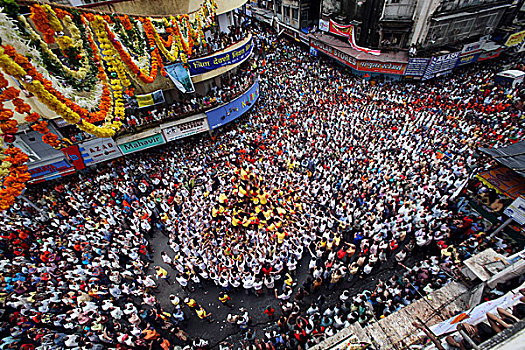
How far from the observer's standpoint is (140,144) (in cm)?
1435

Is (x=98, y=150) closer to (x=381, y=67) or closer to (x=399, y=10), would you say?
(x=381, y=67)

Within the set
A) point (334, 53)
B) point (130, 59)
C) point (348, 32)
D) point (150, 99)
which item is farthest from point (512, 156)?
point (334, 53)

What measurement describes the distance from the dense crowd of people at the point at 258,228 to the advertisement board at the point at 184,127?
91 cm

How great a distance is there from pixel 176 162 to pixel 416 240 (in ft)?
45.8

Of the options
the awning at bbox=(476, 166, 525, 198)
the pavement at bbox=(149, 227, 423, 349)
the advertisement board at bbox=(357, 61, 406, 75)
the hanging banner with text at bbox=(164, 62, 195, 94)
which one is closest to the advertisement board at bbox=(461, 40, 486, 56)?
the advertisement board at bbox=(357, 61, 406, 75)

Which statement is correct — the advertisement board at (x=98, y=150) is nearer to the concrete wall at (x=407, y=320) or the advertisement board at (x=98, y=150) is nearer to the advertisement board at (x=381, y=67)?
the concrete wall at (x=407, y=320)

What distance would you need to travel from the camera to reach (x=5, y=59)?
5508mm

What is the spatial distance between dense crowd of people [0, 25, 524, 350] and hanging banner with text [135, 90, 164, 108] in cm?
88

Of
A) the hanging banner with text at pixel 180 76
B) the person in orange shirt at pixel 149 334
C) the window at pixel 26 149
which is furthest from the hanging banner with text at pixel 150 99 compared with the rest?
the person in orange shirt at pixel 149 334

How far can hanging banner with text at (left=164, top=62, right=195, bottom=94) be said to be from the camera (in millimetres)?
13430

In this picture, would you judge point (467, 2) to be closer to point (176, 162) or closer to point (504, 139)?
point (504, 139)

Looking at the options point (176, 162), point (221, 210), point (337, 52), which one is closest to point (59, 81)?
point (221, 210)

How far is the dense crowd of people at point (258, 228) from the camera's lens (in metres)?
8.37

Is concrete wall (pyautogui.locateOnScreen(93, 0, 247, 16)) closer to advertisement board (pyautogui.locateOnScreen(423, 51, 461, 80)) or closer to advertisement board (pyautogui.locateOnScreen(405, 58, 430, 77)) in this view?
advertisement board (pyautogui.locateOnScreen(405, 58, 430, 77))
